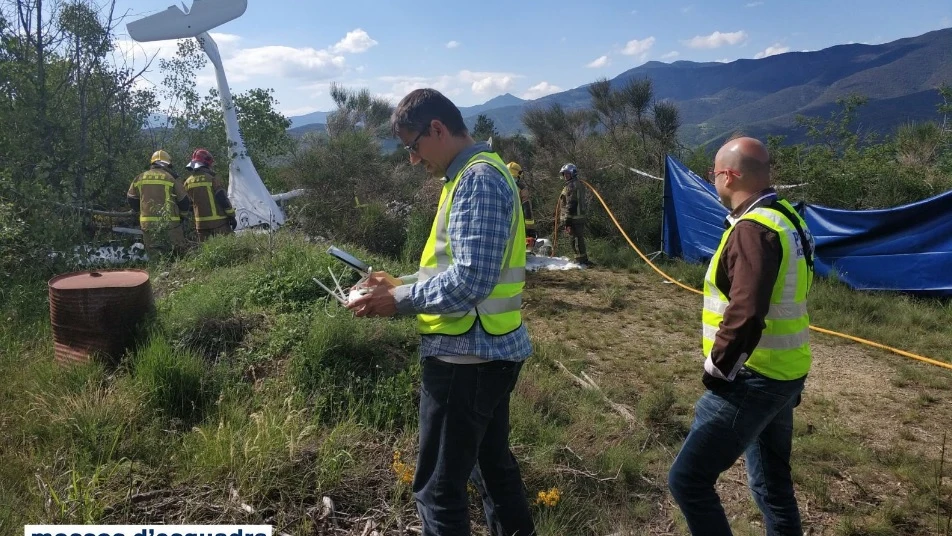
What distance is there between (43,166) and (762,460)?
6.78 m

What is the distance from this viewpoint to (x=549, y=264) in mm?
9883

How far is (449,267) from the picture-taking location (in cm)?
182

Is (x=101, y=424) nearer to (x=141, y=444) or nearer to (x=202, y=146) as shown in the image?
(x=141, y=444)

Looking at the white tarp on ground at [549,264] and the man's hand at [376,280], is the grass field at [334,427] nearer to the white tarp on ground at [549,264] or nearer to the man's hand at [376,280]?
the man's hand at [376,280]

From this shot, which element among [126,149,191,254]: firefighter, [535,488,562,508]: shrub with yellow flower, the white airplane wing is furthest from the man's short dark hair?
the white airplane wing

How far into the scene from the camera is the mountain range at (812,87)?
60.6m

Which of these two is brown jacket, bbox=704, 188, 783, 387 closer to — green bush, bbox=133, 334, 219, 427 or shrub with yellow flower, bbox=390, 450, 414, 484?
shrub with yellow flower, bbox=390, 450, 414, 484

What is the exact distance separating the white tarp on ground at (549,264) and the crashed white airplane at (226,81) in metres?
4.14

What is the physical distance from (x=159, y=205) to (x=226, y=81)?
4068 millimetres

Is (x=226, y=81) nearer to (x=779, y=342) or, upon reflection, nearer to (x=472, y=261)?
(x=472, y=261)

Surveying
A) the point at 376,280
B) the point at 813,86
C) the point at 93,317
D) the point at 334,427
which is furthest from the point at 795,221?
the point at 813,86

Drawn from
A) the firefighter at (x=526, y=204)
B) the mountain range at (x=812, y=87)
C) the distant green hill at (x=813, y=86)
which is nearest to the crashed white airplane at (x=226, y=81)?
the firefighter at (x=526, y=204)

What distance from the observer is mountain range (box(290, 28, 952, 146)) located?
60594 millimetres

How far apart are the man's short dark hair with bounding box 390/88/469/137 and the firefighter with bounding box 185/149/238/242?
20.8ft
